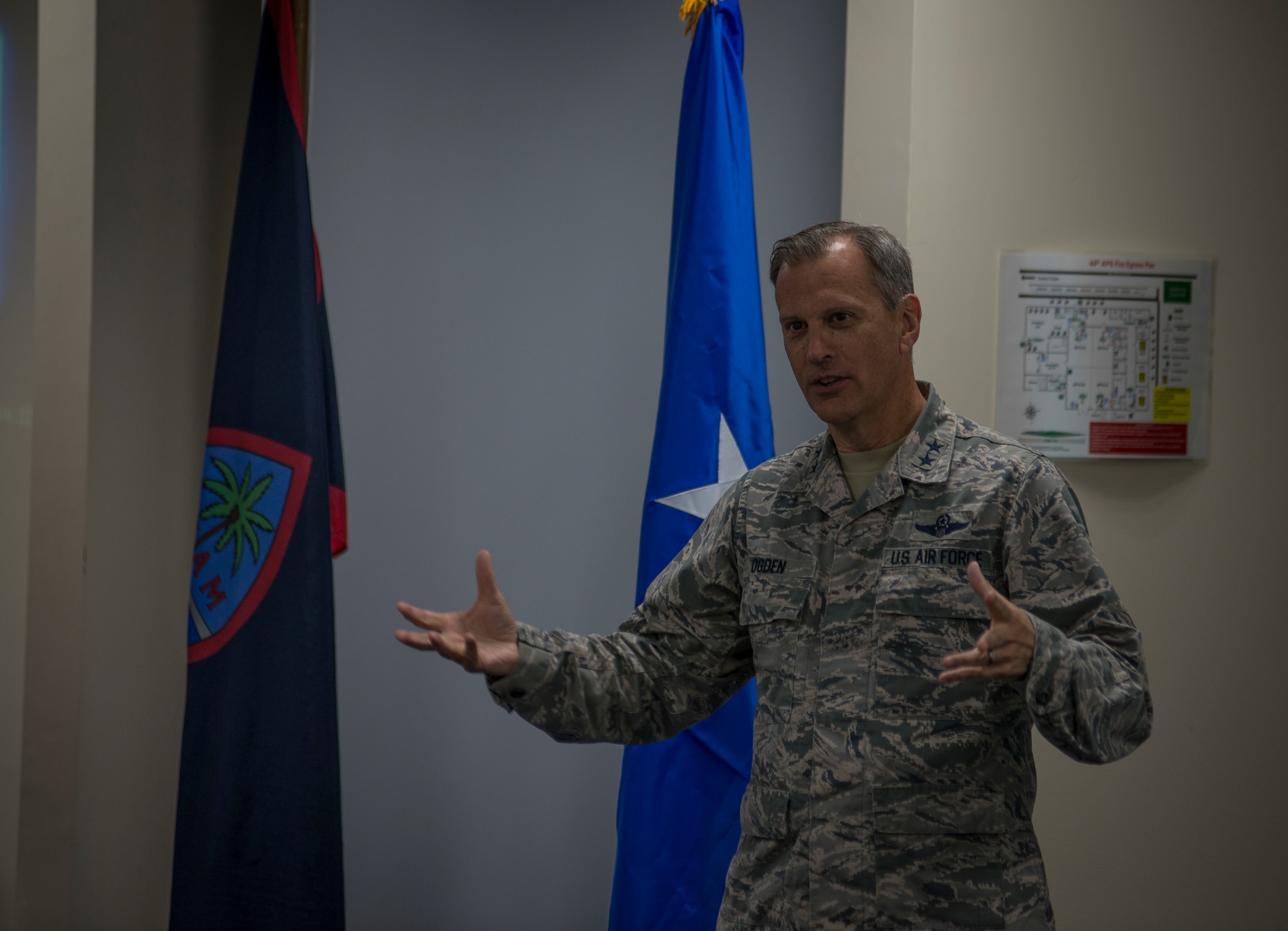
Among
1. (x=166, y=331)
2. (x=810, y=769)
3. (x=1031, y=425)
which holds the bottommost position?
(x=810, y=769)

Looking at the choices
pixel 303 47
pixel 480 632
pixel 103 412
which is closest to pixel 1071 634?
pixel 480 632

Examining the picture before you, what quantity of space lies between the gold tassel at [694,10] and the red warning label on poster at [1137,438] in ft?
3.78

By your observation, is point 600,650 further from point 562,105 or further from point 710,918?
point 562,105

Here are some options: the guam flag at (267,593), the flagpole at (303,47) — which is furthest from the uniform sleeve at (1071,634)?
the flagpole at (303,47)

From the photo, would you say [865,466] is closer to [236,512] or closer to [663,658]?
[663,658]

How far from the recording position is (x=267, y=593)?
1.87m

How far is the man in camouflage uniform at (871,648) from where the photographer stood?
46.6 inches

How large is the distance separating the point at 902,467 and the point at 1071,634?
0.31 m

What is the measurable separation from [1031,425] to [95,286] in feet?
6.16

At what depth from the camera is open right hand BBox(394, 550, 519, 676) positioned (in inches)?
49.0

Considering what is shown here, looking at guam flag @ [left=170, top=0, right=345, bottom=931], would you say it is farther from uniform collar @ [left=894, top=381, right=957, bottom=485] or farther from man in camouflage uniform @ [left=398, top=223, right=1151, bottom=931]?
uniform collar @ [left=894, top=381, right=957, bottom=485]

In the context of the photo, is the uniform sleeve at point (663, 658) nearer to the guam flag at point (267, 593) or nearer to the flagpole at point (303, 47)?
the guam flag at point (267, 593)

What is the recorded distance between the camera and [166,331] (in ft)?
6.61

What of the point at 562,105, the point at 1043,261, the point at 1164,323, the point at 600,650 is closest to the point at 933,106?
the point at 1043,261
